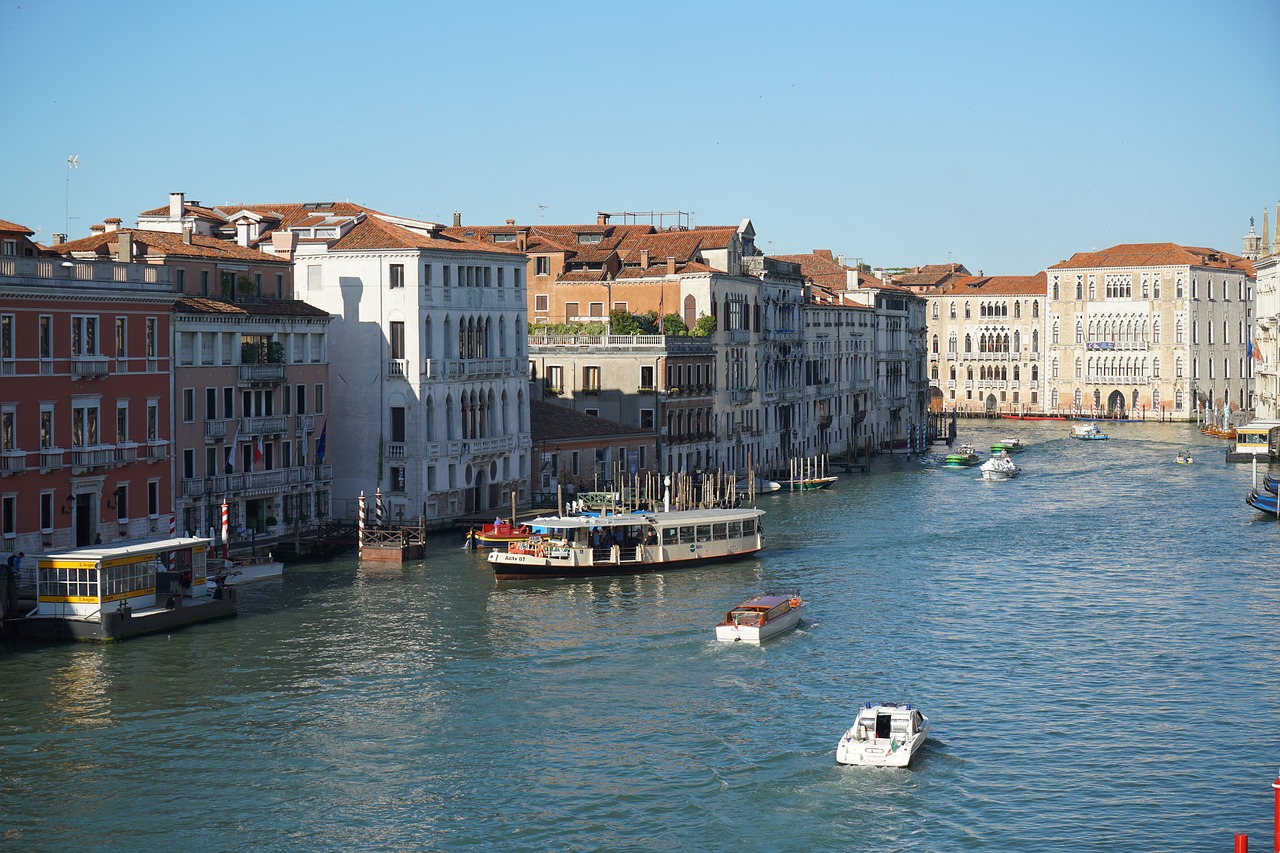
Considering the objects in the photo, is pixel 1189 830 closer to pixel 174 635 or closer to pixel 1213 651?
pixel 1213 651

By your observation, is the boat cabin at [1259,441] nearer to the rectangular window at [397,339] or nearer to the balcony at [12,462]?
the rectangular window at [397,339]

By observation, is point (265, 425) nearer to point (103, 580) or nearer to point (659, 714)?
point (103, 580)

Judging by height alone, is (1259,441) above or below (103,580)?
above

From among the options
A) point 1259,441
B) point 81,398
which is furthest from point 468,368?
point 1259,441

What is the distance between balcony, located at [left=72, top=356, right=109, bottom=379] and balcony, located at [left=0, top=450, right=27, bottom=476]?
2312 millimetres

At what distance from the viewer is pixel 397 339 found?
4391cm

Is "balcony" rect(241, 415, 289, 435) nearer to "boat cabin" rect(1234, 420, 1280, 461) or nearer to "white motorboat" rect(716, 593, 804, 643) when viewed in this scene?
"white motorboat" rect(716, 593, 804, 643)

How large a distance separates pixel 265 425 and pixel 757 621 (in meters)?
15.5

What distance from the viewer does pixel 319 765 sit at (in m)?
22.7

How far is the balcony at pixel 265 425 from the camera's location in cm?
3994

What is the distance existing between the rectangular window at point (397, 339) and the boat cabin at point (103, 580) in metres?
12.6

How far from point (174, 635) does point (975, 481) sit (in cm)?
3884

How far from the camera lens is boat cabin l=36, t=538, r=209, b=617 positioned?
30047mm

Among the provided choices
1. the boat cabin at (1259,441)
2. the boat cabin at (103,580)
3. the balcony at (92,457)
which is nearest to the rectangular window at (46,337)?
the balcony at (92,457)
